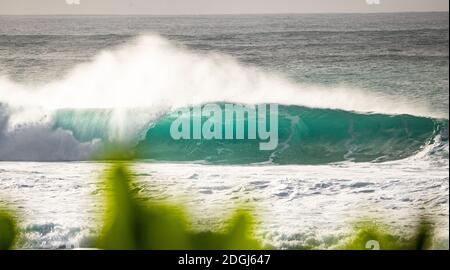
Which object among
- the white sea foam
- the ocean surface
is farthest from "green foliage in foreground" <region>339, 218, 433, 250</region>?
the white sea foam

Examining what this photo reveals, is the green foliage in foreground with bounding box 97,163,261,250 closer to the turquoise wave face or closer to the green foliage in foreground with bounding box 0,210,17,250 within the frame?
the turquoise wave face

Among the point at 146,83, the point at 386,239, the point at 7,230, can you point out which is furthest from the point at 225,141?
the point at 7,230

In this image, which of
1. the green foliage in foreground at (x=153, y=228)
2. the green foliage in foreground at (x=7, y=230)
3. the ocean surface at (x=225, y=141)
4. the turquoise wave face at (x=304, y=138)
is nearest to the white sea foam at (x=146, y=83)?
the ocean surface at (x=225, y=141)

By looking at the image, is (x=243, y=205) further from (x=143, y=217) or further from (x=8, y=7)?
(x=8, y=7)

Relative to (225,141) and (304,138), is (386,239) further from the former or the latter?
(225,141)
